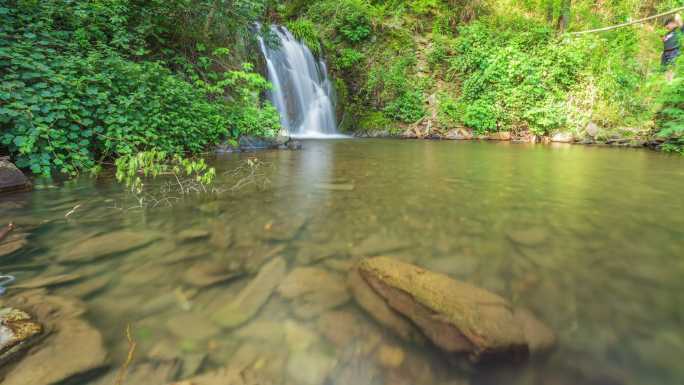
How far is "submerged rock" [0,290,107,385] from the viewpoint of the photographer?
3.44 ft

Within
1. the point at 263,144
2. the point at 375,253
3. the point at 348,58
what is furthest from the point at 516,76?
the point at 375,253

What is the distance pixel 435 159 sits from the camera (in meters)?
6.57

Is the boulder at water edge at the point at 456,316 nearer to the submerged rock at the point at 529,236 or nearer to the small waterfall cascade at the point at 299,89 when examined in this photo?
the submerged rock at the point at 529,236

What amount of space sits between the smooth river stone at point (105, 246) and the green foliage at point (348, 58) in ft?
43.0

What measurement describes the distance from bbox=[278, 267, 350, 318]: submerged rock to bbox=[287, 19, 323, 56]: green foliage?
12.5 metres

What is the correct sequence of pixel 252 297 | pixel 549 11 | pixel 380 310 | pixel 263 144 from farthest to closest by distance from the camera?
pixel 549 11
pixel 263 144
pixel 252 297
pixel 380 310

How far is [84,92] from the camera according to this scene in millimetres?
3793

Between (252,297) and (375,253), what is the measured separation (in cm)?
86

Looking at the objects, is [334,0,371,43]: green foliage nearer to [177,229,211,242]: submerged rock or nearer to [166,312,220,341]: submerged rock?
[177,229,211,242]: submerged rock

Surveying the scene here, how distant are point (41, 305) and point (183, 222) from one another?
3.84 feet

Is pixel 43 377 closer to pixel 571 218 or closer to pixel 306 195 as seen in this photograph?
pixel 306 195

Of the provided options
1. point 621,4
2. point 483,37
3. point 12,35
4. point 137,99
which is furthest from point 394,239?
point 621,4

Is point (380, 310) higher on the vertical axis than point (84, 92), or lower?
lower

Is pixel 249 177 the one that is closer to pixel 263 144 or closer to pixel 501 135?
pixel 263 144
